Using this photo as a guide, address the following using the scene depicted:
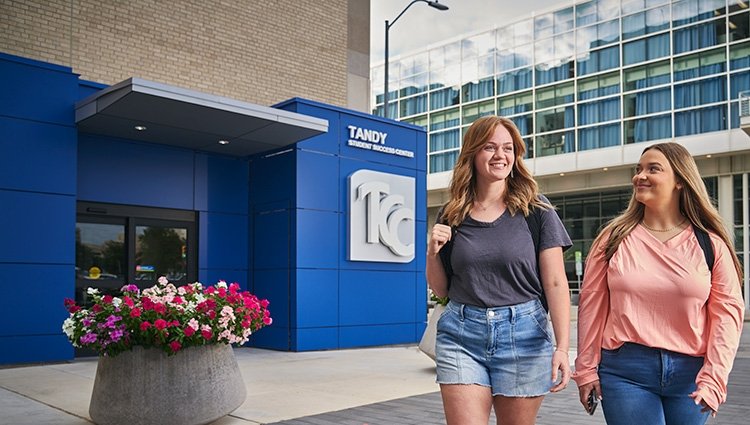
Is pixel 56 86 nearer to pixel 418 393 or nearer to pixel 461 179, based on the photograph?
pixel 418 393

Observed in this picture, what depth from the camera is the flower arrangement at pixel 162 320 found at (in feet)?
21.4

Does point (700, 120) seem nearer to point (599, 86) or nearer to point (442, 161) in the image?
point (599, 86)

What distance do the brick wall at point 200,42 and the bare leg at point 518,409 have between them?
12.5 meters

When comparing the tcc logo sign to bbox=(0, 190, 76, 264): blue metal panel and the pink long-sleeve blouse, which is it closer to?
bbox=(0, 190, 76, 264): blue metal panel

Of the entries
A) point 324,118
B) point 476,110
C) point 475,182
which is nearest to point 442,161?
point 476,110

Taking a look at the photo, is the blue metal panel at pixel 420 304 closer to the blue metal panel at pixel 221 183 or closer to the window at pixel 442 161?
the blue metal panel at pixel 221 183

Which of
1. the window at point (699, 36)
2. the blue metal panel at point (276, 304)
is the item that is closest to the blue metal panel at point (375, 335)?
the blue metal panel at point (276, 304)

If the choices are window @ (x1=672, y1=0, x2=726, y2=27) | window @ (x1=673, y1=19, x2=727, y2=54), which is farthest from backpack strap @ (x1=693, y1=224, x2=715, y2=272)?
window @ (x1=672, y1=0, x2=726, y2=27)

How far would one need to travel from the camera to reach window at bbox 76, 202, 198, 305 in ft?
43.5

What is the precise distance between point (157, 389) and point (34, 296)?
628 cm

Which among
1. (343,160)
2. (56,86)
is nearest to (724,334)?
(56,86)

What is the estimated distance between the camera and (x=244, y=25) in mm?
16938

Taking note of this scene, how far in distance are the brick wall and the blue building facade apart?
67.6 inches

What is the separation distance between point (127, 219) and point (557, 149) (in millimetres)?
37068
